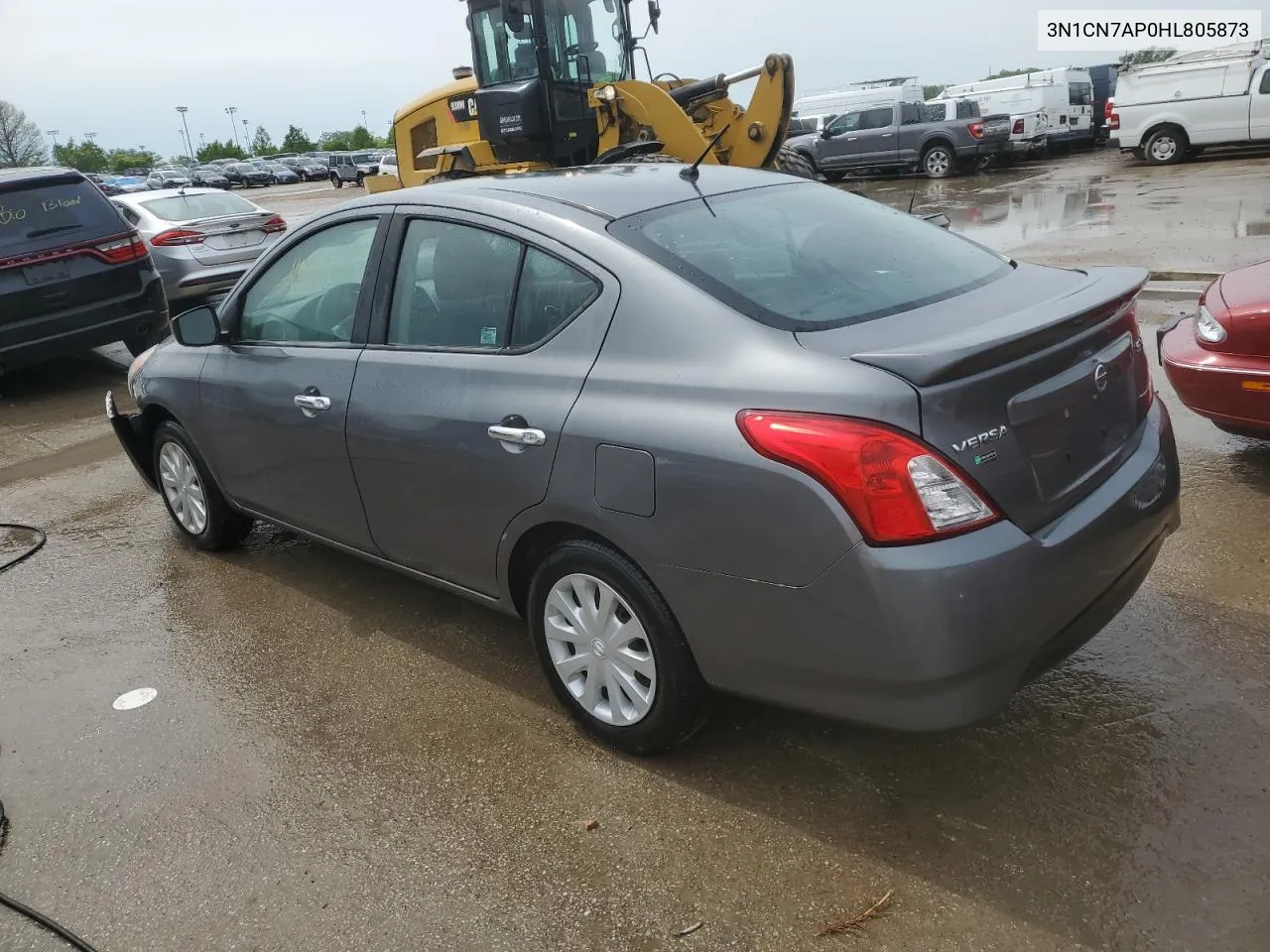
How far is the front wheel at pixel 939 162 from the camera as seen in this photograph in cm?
2192

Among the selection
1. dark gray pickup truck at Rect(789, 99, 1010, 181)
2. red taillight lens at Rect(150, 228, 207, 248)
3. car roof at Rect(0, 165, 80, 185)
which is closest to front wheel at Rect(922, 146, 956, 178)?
dark gray pickup truck at Rect(789, 99, 1010, 181)

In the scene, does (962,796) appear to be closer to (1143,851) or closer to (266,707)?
(1143,851)

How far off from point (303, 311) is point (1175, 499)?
10.0 ft

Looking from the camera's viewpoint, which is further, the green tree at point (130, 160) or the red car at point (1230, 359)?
the green tree at point (130, 160)

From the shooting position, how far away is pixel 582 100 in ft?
34.8

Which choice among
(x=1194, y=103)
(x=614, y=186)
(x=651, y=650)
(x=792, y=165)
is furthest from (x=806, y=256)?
(x=1194, y=103)

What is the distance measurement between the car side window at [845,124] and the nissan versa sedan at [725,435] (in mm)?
21051

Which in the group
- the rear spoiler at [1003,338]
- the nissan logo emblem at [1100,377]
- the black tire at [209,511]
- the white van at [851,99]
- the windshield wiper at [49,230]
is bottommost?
the black tire at [209,511]

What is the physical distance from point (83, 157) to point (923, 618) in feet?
413

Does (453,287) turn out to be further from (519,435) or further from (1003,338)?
(1003,338)

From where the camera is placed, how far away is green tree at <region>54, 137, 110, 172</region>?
106 meters

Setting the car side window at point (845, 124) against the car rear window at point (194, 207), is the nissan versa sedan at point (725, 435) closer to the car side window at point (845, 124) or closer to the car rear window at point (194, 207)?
the car rear window at point (194, 207)

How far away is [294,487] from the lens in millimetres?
3994

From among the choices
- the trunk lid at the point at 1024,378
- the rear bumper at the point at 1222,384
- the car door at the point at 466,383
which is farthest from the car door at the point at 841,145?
the trunk lid at the point at 1024,378
